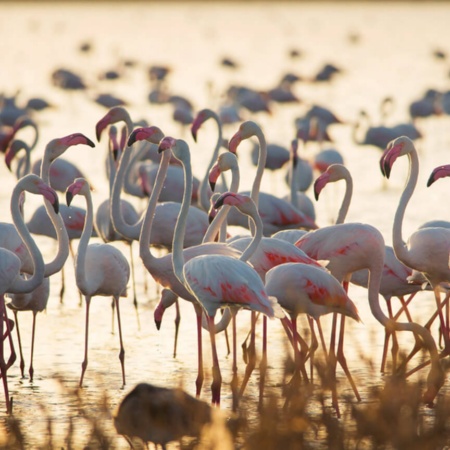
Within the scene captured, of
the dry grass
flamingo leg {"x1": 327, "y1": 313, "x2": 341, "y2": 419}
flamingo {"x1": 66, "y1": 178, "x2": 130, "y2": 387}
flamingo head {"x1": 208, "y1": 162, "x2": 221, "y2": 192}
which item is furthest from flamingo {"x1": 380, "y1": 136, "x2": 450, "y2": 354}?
the dry grass

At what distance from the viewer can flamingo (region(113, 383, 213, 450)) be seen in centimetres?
469

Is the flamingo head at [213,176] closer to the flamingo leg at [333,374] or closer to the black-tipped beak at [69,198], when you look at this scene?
the black-tipped beak at [69,198]

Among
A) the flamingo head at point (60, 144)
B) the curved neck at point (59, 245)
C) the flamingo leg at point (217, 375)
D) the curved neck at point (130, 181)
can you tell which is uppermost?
the flamingo head at point (60, 144)

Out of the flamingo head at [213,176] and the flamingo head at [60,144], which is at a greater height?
the flamingo head at [60,144]

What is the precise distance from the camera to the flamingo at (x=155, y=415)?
4691mm

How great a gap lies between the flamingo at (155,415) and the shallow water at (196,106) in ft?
0.69

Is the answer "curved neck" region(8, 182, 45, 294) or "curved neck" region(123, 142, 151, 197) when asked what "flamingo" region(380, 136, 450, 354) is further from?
"curved neck" region(123, 142, 151, 197)

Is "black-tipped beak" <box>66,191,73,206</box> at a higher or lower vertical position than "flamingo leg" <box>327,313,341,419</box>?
higher

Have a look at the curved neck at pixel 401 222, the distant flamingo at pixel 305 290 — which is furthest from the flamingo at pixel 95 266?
the curved neck at pixel 401 222

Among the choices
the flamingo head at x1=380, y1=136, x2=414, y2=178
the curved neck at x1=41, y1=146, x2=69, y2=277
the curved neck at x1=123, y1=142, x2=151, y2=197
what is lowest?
the curved neck at x1=41, y1=146, x2=69, y2=277

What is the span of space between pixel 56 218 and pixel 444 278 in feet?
7.54

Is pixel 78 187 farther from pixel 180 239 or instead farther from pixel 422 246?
pixel 422 246

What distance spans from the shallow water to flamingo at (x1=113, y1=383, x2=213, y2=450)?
21cm

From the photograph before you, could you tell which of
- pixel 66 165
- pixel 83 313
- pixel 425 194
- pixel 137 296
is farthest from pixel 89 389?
pixel 425 194
